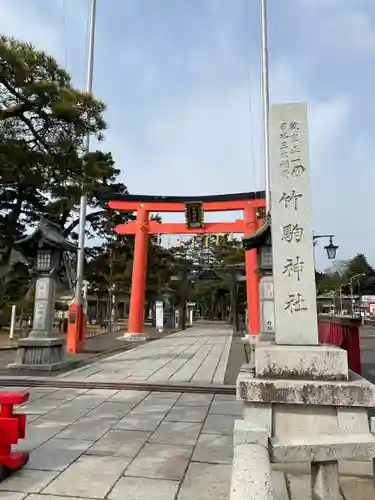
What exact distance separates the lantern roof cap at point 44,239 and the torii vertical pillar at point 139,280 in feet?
29.6

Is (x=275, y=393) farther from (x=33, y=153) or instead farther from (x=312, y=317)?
(x=33, y=153)

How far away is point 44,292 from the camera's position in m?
10.6

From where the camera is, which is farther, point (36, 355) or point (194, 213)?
point (194, 213)

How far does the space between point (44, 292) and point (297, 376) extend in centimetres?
864

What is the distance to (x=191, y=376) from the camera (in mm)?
8969

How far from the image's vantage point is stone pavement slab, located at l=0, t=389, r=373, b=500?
3.23m

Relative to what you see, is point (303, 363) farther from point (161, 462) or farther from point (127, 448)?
point (127, 448)

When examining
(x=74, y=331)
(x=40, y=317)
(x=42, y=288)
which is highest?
(x=42, y=288)

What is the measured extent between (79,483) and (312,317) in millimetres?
2471

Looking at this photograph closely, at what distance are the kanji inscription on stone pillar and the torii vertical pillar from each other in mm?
16183

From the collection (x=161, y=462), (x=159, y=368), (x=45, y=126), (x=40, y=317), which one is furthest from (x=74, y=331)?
(x=161, y=462)

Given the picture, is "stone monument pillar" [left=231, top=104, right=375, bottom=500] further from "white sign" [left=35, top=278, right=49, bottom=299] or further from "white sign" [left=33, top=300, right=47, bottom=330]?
"white sign" [left=35, top=278, right=49, bottom=299]

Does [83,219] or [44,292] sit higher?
[83,219]

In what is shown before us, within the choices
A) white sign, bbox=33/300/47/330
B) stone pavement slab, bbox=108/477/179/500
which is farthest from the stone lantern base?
stone pavement slab, bbox=108/477/179/500
